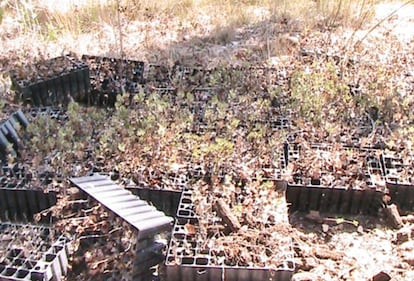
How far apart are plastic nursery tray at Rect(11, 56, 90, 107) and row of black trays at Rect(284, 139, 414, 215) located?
1952 millimetres

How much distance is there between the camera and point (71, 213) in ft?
9.36

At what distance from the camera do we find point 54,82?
414 cm

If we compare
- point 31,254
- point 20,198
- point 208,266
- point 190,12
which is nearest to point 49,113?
point 20,198

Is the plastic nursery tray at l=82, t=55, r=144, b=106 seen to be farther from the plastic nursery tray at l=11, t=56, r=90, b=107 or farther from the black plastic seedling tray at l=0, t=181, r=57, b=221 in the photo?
the black plastic seedling tray at l=0, t=181, r=57, b=221

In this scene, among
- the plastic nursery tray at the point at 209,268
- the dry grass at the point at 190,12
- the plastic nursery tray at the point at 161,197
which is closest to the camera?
the plastic nursery tray at the point at 209,268

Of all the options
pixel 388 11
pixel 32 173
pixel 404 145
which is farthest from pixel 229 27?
pixel 32 173

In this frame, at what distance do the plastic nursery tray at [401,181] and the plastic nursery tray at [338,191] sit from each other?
0.06 meters

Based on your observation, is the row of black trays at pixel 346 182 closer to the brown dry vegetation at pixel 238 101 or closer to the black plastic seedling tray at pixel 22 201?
the brown dry vegetation at pixel 238 101

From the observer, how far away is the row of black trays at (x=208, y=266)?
238cm

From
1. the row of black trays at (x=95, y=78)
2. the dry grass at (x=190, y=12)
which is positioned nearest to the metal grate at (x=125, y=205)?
the row of black trays at (x=95, y=78)

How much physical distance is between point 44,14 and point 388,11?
381 cm

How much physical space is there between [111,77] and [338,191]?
2.18 m

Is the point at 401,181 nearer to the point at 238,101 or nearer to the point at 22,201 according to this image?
the point at 238,101

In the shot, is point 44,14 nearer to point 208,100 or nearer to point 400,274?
point 208,100
